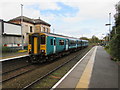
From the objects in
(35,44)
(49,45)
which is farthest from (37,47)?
(49,45)

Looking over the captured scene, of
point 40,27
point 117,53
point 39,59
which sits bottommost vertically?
point 39,59

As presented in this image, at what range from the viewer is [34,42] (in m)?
10.2

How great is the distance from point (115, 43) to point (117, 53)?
982 millimetres

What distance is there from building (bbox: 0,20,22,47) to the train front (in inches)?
422

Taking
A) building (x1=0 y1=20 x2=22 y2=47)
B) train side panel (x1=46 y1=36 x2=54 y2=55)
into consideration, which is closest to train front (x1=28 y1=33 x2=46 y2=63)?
train side panel (x1=46 y1=36 x2=54 y2=55)

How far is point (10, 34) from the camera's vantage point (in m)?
21.4

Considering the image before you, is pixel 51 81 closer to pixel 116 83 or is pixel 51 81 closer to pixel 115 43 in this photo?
pixel 116 83

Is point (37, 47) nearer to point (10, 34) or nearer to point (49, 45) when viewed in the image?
point (49, 45)

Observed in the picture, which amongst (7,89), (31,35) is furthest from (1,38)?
(7,89)

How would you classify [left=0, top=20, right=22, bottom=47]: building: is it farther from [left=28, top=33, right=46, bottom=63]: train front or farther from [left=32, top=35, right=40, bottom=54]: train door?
[left=32, top=35, right=40, bottom=54]: train door

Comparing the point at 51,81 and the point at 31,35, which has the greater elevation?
the point at 31,35

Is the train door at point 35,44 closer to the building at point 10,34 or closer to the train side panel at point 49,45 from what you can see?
the train side panel at point 49,45

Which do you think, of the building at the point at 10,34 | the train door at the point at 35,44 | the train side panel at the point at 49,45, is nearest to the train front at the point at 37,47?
the train door at the point at 35,44

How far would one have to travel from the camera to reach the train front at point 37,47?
9797 mm
